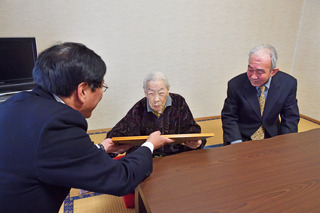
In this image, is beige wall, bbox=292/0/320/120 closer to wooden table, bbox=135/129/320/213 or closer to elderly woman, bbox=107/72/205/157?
wooden table, bbox=135/129/320/213

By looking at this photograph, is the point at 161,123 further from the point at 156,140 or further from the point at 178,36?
the point at 178,36

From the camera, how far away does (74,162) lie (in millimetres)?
787

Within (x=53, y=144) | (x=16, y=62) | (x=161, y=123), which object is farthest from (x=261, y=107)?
(x=16, y=62)

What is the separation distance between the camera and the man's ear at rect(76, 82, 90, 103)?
88cm

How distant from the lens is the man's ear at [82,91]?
2.90 feet

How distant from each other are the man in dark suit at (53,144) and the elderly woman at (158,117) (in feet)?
2.34

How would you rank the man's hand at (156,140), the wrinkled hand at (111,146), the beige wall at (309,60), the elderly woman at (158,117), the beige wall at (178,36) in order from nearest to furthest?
the man's hand at (156,140) < the wrinkled hand at (111,146) < the elderly woman at (158,117) < the beige wall at (178,36) < the beige wall at (309,60)

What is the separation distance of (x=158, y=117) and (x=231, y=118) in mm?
666

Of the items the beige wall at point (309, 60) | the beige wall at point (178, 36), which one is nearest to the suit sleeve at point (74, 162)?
the beige wall at point (178, 36)

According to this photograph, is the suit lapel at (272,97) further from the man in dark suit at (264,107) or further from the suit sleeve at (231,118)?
the suit sleeve at (231,118)

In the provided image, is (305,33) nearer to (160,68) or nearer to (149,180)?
(160,68)

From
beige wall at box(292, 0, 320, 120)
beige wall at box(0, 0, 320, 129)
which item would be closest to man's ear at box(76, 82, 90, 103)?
beige wall at box(0, 0, 320, 129)

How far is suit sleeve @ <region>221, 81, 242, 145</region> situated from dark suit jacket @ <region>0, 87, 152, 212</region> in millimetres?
1208

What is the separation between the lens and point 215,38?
340 centimetres
